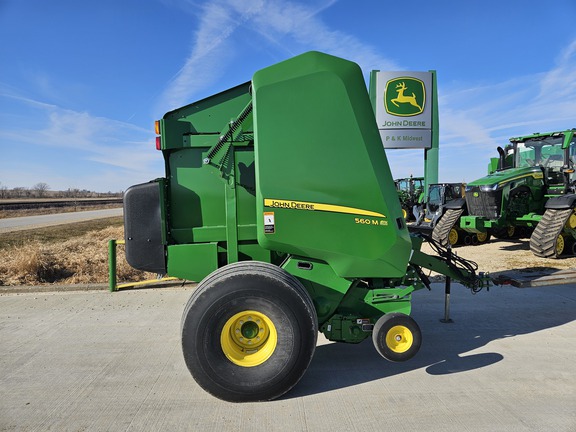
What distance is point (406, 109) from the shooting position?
15555mm

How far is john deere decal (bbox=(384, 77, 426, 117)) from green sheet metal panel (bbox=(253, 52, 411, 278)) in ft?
44.3

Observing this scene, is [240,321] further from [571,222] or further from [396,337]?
[571,222]

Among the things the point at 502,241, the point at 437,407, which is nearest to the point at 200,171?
the point at 437,407

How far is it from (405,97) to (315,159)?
14.2m

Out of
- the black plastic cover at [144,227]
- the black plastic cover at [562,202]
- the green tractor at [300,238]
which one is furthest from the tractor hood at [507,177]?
the black plastic cover at [144,227]

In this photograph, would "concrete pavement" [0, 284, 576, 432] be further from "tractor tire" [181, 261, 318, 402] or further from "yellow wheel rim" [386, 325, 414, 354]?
"yellow wheel rim" [386, 325, 414, 354]

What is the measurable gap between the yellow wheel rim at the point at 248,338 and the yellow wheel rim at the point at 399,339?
0.97 metres

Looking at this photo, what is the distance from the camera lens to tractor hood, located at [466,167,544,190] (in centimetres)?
987

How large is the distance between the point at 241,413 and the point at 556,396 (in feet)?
7.82

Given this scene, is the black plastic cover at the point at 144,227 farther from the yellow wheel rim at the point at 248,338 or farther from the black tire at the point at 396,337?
the black tire at the point at 396,337

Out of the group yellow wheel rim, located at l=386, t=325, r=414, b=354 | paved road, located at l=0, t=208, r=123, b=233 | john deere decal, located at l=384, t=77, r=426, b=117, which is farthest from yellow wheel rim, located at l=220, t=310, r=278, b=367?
paved road, located at l=0, t=208, r=123, b=233

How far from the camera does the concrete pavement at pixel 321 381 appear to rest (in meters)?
2.62

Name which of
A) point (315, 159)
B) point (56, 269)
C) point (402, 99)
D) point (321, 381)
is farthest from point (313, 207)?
point (402, 99)

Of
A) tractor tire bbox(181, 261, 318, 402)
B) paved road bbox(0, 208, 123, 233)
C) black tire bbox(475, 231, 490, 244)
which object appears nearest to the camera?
tractor tire bbox(181, 261, 318, 402)
